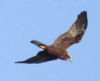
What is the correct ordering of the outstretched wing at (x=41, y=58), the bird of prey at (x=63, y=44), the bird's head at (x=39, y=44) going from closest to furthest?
1. the bird's head at (x=39, y=44)
2. the bird of prey at (x=63, y=44)
3. the outstretched wing at (x=41, y=58)

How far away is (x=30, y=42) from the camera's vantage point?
16141 millimetres

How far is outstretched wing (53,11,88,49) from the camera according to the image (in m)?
17.6

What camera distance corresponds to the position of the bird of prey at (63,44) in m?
16.4

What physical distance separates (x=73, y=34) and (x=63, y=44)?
2.06ft

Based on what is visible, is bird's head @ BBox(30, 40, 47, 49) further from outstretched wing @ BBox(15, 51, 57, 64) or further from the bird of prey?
outstretched wing @ BBox(15, 51, 57, 64)

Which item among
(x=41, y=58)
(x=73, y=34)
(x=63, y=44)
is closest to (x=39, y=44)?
(x=41, y=58)

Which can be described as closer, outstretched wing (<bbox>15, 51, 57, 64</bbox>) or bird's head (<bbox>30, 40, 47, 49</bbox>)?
bird's head (<bbox>30, 40, 47, 49</bbox>)

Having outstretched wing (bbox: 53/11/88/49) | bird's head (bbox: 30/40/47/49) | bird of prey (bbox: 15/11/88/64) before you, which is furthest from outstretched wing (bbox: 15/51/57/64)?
outstretched wing (bbox: 53/11/88/49)

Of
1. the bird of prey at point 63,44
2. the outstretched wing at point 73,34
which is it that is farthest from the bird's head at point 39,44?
the outstretched wing at point 73,34

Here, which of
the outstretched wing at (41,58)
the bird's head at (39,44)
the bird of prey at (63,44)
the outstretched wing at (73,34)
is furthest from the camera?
the outstretched wing at (73,34)

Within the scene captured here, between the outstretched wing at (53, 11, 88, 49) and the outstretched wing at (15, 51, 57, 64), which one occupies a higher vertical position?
the outstretched wing at (53, 11, 88, 49)

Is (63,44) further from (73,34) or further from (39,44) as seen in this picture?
(39,44)

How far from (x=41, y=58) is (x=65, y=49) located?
40.3 inches

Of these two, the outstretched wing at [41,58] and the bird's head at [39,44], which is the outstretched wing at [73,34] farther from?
the bird's head at [39,44]
